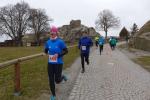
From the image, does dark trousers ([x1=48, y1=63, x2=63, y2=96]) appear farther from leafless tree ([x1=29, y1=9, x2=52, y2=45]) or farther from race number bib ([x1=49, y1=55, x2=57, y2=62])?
leafless tree ([x1=29, y1=9, x2=52, y2=45])

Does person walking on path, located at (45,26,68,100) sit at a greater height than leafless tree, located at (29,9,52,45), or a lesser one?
lesser

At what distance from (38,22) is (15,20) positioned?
567 centimetres

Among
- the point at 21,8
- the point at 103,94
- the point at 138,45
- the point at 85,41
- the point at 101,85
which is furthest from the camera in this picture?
the point at 21,8

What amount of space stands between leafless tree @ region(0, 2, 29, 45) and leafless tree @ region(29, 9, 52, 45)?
1.33m

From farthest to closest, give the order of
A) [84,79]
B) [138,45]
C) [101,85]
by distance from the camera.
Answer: [138,45] → [84,79] → [101,85]

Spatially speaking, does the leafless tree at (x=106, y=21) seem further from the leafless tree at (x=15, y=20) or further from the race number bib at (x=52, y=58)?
the race number bib at (x=52, y=58)

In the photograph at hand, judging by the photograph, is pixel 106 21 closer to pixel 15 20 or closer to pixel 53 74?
pixel 15 20

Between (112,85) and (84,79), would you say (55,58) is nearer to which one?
(112,85)

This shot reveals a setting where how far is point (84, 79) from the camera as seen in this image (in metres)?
13.7

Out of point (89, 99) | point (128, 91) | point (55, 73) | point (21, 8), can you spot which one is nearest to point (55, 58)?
point (55, 73)

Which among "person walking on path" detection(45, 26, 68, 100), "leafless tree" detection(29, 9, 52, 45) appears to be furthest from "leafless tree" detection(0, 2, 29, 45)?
"person walking on path" detection(45, 26, 68, 100)

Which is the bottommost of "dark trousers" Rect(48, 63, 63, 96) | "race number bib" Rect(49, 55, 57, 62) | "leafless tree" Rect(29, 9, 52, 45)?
"dark trousers" Rect(48, 63, 63, 96)

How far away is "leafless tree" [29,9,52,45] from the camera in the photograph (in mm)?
87625

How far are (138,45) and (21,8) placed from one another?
44.5m
